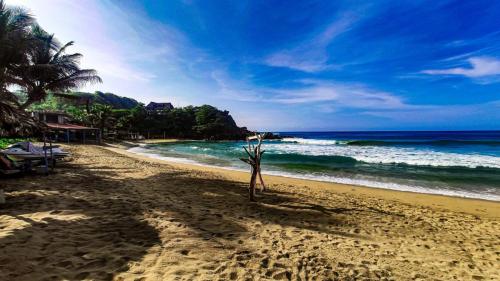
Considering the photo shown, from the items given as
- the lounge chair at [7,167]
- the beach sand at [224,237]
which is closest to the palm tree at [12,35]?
the lounge chair at [7,167]

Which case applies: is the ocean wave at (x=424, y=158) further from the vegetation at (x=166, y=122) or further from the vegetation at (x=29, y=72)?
the vegetation at (x=166, y=122)

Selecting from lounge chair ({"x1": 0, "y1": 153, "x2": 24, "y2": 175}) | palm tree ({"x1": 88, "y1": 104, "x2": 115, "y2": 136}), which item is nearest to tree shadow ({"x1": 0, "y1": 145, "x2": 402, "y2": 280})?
lounge chair ({"x1": 0, "y1": 153, "x2": 24, "y2": 175})

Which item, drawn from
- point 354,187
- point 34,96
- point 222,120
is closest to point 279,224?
point 354,187

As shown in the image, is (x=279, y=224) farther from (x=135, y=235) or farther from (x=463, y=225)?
(x=463, y=225)

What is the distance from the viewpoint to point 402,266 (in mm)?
4570

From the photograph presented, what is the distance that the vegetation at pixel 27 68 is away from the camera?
976cm

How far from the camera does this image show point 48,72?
47.7 feet

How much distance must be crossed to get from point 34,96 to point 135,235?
46.6 feet

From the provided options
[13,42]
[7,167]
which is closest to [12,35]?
[13,42]

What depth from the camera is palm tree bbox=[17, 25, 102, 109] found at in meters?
13.7

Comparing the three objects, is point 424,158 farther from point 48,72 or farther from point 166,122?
point 166,122

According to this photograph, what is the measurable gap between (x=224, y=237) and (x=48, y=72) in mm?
15400

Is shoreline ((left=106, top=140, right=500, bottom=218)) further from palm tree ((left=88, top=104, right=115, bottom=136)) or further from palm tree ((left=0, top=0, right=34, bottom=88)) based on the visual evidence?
palm tree ((left=88, top=104, right=115, bottom=136))

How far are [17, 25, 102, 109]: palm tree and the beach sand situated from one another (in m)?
7.16
